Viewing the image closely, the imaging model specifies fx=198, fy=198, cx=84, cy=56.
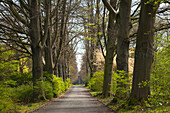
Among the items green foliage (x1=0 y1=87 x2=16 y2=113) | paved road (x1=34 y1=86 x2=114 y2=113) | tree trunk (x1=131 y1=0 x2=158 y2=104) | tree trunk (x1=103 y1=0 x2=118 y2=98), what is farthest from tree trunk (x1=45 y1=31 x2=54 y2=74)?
tree trunk (x1=131 y1=0 x2=158 y2=104)

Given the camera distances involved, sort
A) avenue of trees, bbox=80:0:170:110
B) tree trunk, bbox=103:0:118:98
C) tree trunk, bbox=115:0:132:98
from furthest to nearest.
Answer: tree trunk, bbox=103:0:118:98 < tree trunk, bbox=115:0:132:98 < avenue of trees, bbox=80:0:170:110

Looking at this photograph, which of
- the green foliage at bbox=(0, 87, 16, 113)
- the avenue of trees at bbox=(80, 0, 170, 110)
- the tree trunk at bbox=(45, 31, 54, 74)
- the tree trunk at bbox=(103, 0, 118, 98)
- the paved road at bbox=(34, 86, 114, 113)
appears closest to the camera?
the green foliage at bbox=(0, 87, 16, 113)

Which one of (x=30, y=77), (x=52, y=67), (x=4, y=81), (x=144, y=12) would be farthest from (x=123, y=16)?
(x=30, y=77)

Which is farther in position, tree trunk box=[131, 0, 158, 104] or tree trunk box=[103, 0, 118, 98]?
tree trunk box=[103, 0, 118, 98]

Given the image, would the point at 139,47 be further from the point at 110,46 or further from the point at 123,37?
the point at 110,46

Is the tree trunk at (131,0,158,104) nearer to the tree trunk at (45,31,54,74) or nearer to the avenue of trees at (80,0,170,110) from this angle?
the avenue of trees at (80,0,170,110)

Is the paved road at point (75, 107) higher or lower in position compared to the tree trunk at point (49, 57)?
lower

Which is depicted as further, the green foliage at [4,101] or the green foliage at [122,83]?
the green foliage at [122,83]

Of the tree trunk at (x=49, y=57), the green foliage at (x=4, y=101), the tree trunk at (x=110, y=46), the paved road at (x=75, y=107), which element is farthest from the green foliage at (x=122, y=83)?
the tree trunk at (x=49, y=57)

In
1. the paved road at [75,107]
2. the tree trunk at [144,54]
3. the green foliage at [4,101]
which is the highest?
the tree trunk at [144,54]

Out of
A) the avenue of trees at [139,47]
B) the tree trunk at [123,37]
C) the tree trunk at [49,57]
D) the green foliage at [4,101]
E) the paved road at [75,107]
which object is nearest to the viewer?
the green foliage at [4,101]

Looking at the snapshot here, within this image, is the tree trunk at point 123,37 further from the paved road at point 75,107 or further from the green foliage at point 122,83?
the paved road at point 75,107

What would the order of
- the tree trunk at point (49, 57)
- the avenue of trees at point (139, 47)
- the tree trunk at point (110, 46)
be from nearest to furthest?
1. the avenue of trees at point (139, 47)
2. the tree trunk at point (110, 46)
3. the tree trunk at point (49, 57)

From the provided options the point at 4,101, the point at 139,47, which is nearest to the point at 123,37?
the point at 139,47
